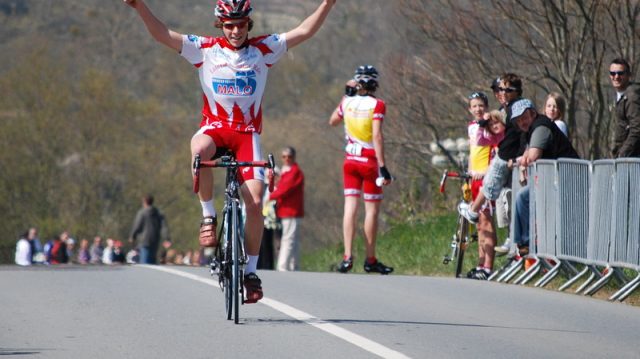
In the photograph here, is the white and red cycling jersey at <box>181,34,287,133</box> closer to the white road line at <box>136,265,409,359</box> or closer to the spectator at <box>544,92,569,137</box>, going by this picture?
the white road line at <box>136,265,409,359</box>

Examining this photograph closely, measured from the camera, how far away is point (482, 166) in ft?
56.8

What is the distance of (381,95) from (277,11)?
98.3 metres

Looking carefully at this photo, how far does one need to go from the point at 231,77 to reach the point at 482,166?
6520mm

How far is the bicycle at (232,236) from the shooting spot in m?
10.7

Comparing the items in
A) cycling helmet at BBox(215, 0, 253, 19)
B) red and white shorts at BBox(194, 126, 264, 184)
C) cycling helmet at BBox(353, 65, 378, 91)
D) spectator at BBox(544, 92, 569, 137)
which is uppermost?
cycling helmet at BBox(353, 65, 378, 91)

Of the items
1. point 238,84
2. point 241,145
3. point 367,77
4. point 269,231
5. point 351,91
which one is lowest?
point 269,231

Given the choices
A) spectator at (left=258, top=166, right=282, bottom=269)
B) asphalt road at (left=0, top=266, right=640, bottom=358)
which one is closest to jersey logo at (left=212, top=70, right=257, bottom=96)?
asphalt road at (left=0, top=266, right=640, bottom=358)

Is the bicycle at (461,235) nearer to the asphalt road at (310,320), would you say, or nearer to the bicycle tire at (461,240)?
the bicycle tire at (461,240)

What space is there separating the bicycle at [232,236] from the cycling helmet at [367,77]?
6075 mm

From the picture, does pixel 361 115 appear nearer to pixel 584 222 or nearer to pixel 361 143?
pixel 361 143

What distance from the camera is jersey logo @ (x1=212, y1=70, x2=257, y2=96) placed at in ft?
37.0

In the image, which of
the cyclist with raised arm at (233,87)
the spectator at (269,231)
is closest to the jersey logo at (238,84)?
the cyclist with raised arm at (233,87)

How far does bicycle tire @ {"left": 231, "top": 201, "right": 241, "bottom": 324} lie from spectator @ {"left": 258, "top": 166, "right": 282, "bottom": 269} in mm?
11783

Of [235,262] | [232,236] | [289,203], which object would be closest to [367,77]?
[289,203]
